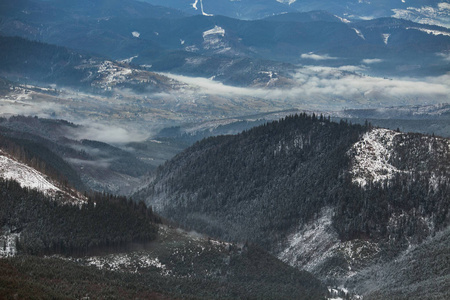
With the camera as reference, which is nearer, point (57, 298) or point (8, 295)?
point (8, 295)

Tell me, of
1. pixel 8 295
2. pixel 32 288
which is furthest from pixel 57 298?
pixel 8 295

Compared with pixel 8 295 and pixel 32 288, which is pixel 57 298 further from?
pixel 8 295

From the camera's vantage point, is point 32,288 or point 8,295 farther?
point 32,288
